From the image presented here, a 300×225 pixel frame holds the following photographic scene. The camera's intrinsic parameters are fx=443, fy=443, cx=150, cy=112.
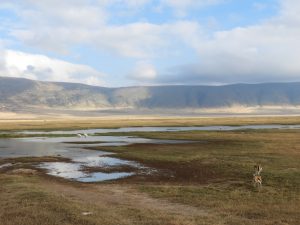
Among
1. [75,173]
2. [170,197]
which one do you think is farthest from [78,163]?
[170,197]

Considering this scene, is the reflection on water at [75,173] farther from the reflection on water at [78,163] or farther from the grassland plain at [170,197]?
the grassland plain at [170,197]

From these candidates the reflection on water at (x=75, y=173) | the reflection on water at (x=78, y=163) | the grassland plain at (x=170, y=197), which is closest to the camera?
the grassland plain at (x=170, y=197)

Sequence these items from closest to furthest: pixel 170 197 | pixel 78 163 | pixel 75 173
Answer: pixel 170 197
pixel 75 173
pixel 78 163

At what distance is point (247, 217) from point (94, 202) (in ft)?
25.8

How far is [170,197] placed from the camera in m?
24.2

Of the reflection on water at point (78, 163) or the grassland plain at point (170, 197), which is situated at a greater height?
the grassland plain at point (170, 197)

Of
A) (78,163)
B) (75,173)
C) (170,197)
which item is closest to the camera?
(170,197)

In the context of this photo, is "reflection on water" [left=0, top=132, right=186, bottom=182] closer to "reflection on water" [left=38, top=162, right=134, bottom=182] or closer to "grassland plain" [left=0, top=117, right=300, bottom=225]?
"reflection on water" [left=38, top=162, right=134, bottom=182]

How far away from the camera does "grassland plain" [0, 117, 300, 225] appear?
1834 cm

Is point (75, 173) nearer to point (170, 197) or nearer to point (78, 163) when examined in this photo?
point (78, 163)

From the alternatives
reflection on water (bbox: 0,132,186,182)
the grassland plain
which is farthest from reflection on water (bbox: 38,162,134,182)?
the grassland plain

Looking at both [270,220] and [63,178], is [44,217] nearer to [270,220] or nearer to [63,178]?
[270,220]

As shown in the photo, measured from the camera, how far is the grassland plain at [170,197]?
18344 millimetres

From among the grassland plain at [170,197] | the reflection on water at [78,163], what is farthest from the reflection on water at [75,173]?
the grassland plain at [170,197]
